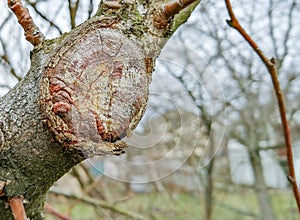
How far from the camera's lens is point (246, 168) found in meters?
3.16

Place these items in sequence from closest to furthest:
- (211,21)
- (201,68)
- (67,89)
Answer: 1. (67,89)
2. (201,68)
3. (211,21)

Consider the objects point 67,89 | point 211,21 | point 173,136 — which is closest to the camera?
point 67,89

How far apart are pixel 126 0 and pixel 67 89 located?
0.13m

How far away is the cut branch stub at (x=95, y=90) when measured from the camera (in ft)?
1.29

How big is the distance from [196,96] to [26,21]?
2.73 feet

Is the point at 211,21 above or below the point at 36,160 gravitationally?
above

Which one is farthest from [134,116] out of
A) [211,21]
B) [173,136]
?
[173,136]

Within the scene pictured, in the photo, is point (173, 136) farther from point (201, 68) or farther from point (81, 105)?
point (81, 105)

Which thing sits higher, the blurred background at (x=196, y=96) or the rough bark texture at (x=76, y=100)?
the blurred background at (x=196, y=96)

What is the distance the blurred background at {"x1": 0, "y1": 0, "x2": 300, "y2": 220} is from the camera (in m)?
0.87

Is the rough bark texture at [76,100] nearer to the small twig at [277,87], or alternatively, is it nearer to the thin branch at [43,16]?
the small twig at [277,87]

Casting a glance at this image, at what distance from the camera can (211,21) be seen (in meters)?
1.30

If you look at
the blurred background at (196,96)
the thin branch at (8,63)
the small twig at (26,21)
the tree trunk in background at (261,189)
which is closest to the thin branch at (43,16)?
the blurred background at (196,96)

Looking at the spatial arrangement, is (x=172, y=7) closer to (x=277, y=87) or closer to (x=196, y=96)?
(x=277, y=87)
